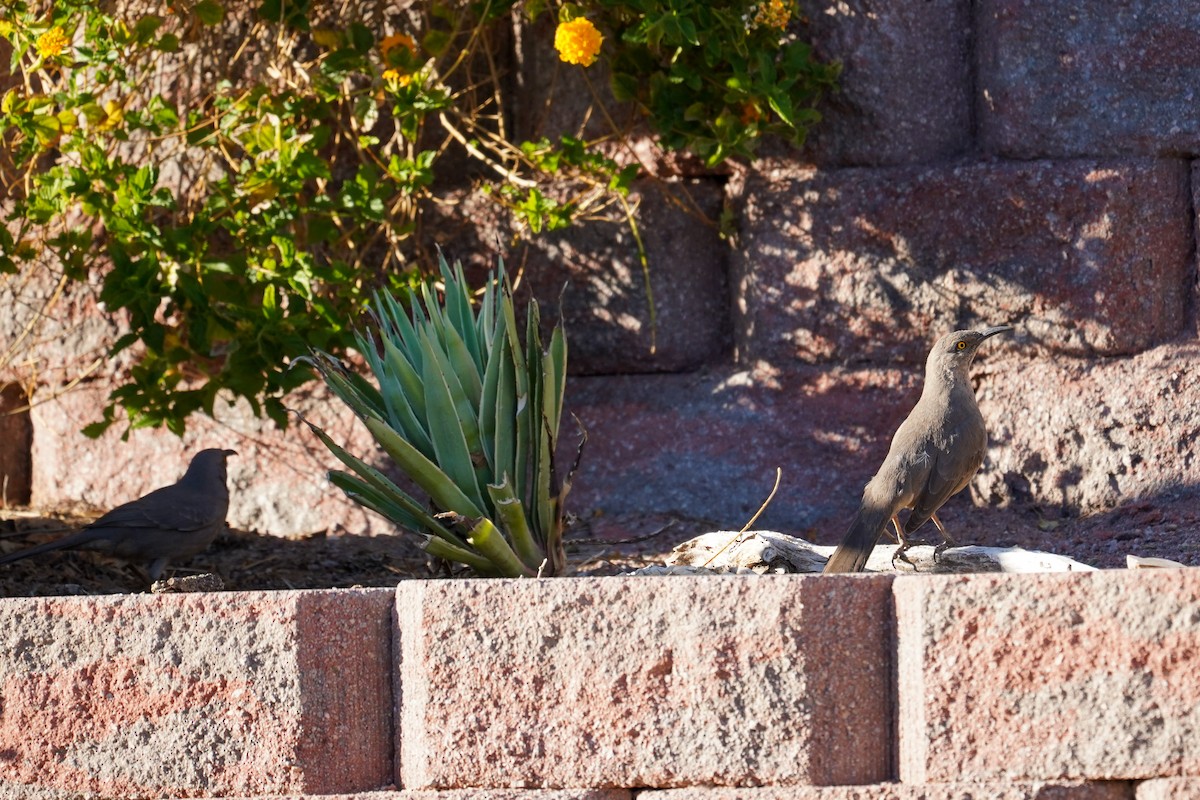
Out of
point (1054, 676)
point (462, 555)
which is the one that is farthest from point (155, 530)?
point (1054, 676)

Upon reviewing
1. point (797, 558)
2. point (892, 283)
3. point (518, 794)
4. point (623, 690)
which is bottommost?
point (518, 794)

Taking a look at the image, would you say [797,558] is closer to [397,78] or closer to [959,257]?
[959,257]

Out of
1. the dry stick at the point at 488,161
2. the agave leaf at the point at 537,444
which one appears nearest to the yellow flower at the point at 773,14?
the dry stick at the point at 488,161

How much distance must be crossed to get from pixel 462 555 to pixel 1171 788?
1545 millimetres

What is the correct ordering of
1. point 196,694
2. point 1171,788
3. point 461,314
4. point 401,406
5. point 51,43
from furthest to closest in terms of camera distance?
point 51,43 → point 461,314 → point 401,406 → point 196,694 → point 1171,788

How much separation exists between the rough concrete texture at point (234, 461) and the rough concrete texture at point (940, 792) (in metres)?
2.27

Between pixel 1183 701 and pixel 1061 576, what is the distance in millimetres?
311

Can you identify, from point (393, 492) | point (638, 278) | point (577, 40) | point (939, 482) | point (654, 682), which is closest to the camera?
point (654, 682)

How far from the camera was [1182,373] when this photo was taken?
4180 mm

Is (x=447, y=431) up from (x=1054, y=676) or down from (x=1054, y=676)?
up

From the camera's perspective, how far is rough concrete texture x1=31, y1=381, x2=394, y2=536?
4832 mm

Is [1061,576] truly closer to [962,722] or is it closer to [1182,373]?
[962,722]

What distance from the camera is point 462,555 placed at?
319 cm

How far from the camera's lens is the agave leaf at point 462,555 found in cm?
314
